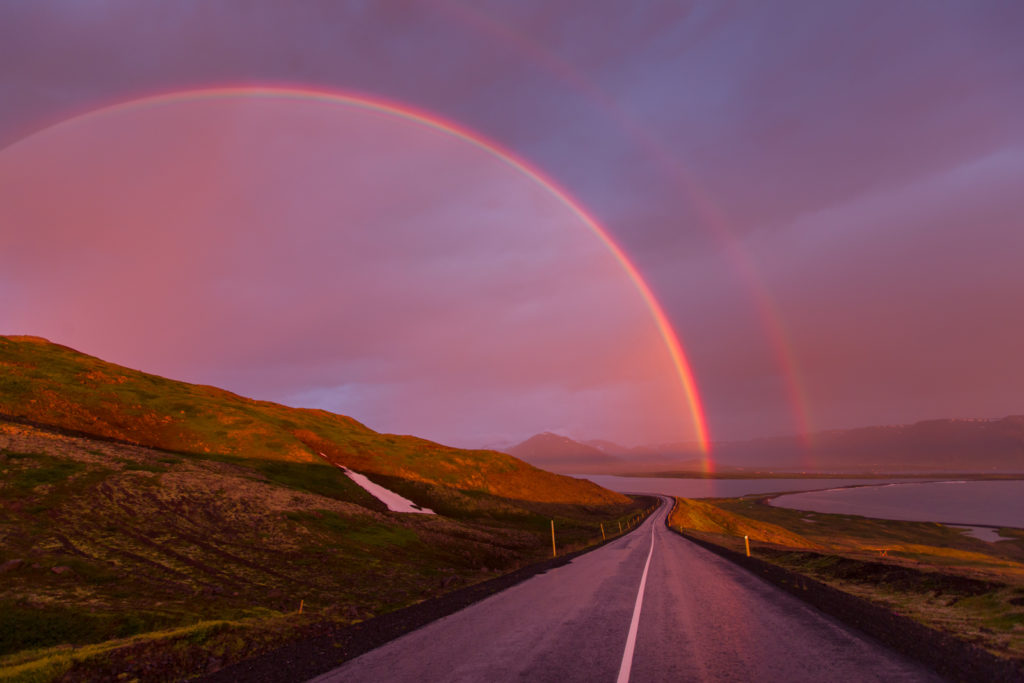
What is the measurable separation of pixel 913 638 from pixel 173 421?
2473 inches

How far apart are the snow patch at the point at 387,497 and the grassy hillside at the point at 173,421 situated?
16.2ft

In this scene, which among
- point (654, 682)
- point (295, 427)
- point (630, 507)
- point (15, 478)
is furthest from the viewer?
point (630, 507)

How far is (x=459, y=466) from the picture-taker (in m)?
83.0

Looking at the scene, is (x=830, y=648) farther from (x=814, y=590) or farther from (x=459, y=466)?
(x=459, y=466)

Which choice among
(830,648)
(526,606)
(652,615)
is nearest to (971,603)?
(830,648)

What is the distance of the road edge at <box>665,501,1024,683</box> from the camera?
294 inches

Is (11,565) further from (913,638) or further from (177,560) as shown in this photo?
(913,638)

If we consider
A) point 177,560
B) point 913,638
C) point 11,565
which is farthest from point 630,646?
point 11,565

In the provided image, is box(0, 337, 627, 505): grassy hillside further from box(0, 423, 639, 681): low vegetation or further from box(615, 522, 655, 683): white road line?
box(615, 522, 655, 683): white road line

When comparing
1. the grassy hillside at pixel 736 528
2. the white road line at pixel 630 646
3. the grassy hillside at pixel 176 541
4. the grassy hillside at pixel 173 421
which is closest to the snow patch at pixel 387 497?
the grassy hillside at pixel 176 541

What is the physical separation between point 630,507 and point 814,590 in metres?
102

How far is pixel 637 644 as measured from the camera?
9.70m

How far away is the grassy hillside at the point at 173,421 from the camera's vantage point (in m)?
45.0

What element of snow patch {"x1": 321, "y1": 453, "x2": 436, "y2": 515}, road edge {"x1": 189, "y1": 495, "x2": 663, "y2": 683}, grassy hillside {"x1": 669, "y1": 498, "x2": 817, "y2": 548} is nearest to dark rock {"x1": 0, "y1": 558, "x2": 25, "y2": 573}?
road edge {"x1": 189, "y1": 495, "x2": 663, "y2": 683}
